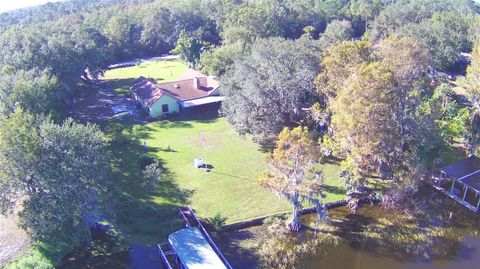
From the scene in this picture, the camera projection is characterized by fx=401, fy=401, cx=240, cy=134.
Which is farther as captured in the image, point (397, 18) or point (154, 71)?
point (397, 18)

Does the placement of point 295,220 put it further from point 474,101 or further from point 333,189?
point 474,101

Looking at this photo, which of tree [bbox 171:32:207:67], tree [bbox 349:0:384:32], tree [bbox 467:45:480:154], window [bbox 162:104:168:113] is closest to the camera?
tree [bbox 467:45:480:154]

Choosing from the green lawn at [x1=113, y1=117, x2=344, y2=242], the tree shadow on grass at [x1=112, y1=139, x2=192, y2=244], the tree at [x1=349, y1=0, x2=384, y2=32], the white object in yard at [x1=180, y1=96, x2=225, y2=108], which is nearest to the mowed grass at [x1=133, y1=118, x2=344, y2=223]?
the green lawn at [x1=113, y1=117, x2=344, y2=242]

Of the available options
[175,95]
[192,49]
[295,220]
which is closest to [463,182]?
[295,220]

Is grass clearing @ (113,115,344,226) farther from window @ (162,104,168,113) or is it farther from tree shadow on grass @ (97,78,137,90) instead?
tree shadow on grass @ (97,78,137,90)

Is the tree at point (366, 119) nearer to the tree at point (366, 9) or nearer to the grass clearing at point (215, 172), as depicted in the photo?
the grass clearing at point (215, 172)

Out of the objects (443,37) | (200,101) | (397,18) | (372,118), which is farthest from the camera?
(397,18)

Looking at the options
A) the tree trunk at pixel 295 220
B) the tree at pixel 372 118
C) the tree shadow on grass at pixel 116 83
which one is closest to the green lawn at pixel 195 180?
the tree trunk at pixel 295 220

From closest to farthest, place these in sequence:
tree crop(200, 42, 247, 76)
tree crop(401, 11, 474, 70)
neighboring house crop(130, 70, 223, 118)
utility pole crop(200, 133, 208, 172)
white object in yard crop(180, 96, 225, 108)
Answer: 1. utility pole crop(200, 133, 208, 172)
2. neighboring house crop(130, 70, 223, 118)
3. white object in yard crop(180, 96, 225, 108)
4. tree crop(200, 42, 247, 76)
5. tree crop(401, 11, 474, 70)
